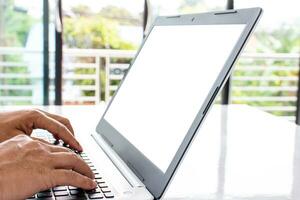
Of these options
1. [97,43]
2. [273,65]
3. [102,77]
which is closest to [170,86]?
[97,43]

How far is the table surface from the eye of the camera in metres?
0.79

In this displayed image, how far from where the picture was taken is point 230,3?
374 cm

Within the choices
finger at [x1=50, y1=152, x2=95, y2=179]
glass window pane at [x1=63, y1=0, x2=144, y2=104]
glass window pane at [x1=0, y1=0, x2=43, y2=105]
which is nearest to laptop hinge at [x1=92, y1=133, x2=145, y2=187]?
finger at [x1=50, y1=152, x2=95, y2=179]

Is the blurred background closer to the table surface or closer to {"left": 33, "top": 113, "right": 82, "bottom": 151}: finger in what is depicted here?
the table surface

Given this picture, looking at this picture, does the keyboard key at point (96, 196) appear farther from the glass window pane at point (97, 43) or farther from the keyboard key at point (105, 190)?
the glass window pane at point (97, 43)

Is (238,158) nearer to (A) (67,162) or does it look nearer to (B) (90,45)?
(A) (67,162)

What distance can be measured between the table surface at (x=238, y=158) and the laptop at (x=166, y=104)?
74 mm

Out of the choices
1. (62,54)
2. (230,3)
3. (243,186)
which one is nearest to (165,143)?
(243,186)

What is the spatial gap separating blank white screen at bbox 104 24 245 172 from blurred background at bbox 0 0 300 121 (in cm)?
217

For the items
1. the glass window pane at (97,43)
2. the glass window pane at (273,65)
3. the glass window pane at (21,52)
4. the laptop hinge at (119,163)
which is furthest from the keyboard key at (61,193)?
the glass window pane at (273,65)

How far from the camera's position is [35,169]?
2.20 feet

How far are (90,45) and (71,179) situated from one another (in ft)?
10.8

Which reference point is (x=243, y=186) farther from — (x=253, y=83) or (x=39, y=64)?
(x=253, y=83)

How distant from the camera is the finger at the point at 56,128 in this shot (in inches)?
38.8
